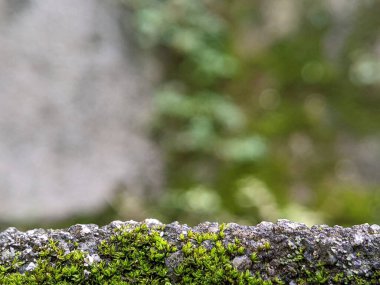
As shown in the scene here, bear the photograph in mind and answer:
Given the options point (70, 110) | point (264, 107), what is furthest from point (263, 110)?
point (70, 110)

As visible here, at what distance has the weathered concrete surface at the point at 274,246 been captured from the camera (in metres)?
1.68

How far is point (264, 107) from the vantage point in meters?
7.07

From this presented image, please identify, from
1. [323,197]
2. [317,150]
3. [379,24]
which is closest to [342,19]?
[379,24]

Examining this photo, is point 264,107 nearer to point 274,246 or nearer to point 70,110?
point 70,110

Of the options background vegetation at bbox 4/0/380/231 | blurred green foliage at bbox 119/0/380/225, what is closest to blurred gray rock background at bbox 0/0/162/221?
background vegetation at bbox 4/0/380/231

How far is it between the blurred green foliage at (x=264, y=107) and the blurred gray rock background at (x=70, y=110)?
400 mm

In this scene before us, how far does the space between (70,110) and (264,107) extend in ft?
9.51

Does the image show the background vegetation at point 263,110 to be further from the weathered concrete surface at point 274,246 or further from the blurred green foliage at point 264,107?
the weathered concrete surface at point 274,246

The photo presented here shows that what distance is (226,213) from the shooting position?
623 cm

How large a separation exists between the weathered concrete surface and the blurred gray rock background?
490 cm

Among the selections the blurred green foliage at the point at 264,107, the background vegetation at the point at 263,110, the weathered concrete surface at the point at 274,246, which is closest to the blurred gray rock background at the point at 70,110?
the background vegetation at the point at 263,110

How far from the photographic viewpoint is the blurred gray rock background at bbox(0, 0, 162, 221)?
6863mm

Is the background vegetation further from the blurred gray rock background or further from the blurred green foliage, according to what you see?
the blurred gray rock background

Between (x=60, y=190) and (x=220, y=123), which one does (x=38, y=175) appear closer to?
(x=60, y=190)
